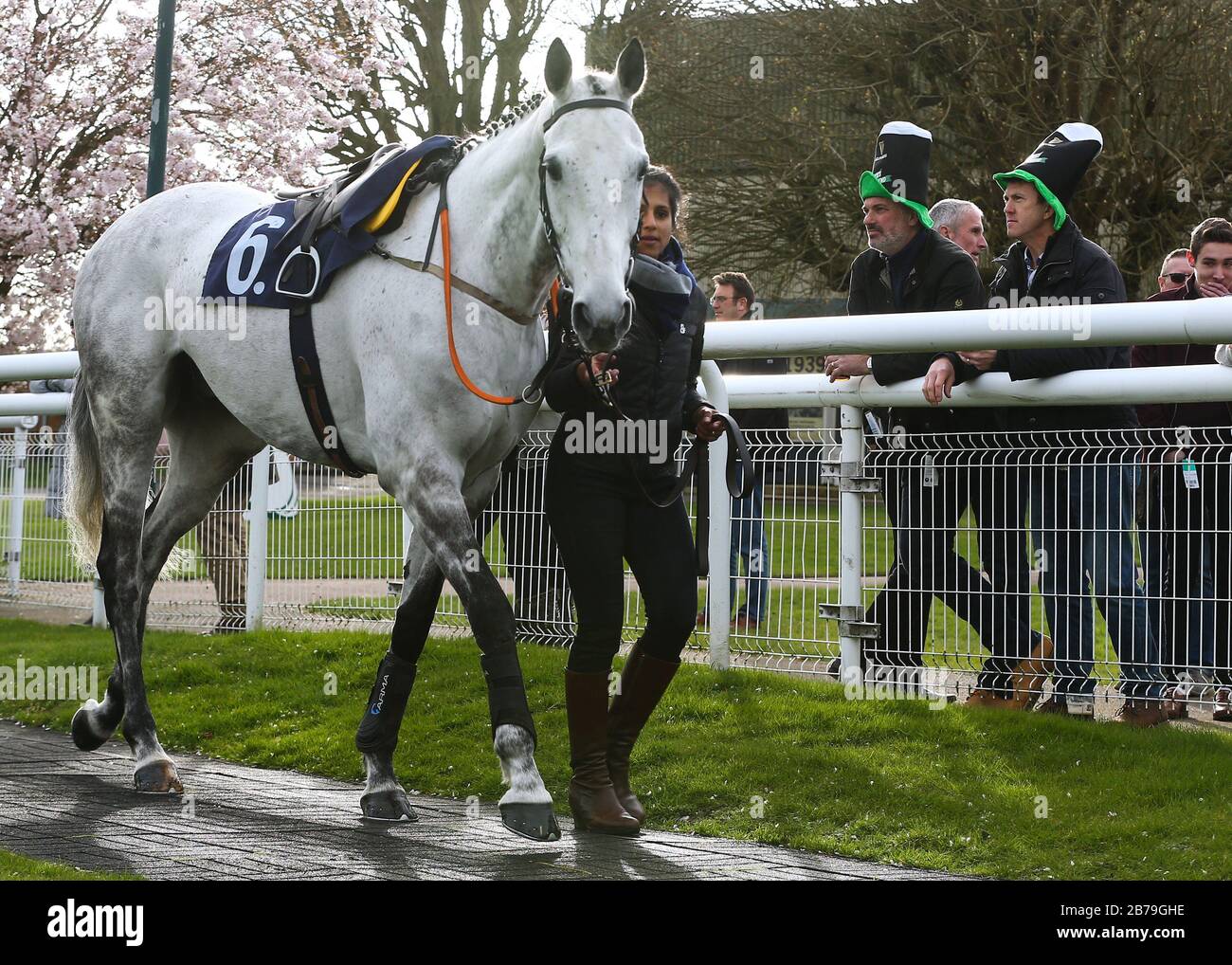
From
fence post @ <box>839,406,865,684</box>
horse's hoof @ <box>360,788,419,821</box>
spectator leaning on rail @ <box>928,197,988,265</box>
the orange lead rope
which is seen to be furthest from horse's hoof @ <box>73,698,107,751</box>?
spectator leaning on rail @ <box>928,197,988,265</box>

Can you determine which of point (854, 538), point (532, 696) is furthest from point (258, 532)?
point (854, 538)

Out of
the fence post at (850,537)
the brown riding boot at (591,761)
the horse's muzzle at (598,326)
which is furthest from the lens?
A: the fence post at (850,537)

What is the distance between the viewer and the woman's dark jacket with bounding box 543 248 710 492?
5234mm

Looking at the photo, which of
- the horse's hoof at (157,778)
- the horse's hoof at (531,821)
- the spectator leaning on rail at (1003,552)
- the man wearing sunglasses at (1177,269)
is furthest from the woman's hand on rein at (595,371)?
the man wearing sunglasses at (1177,269)

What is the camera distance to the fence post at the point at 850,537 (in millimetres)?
6570

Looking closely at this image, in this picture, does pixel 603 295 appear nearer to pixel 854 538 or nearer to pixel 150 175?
pixel 854 538

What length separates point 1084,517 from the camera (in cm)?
595

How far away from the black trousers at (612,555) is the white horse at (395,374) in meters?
0.28

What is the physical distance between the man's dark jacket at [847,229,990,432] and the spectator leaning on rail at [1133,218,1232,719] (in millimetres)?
796

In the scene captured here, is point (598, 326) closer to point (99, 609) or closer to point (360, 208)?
point (360, 208)

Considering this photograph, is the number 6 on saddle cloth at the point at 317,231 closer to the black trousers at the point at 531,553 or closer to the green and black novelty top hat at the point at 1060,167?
the black trousers at the point at 531,553

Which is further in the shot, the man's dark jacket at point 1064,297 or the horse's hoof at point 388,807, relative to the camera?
the man's dark jacket at point 1064,297

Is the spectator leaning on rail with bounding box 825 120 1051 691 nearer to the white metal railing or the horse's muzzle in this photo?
the white metal railing
